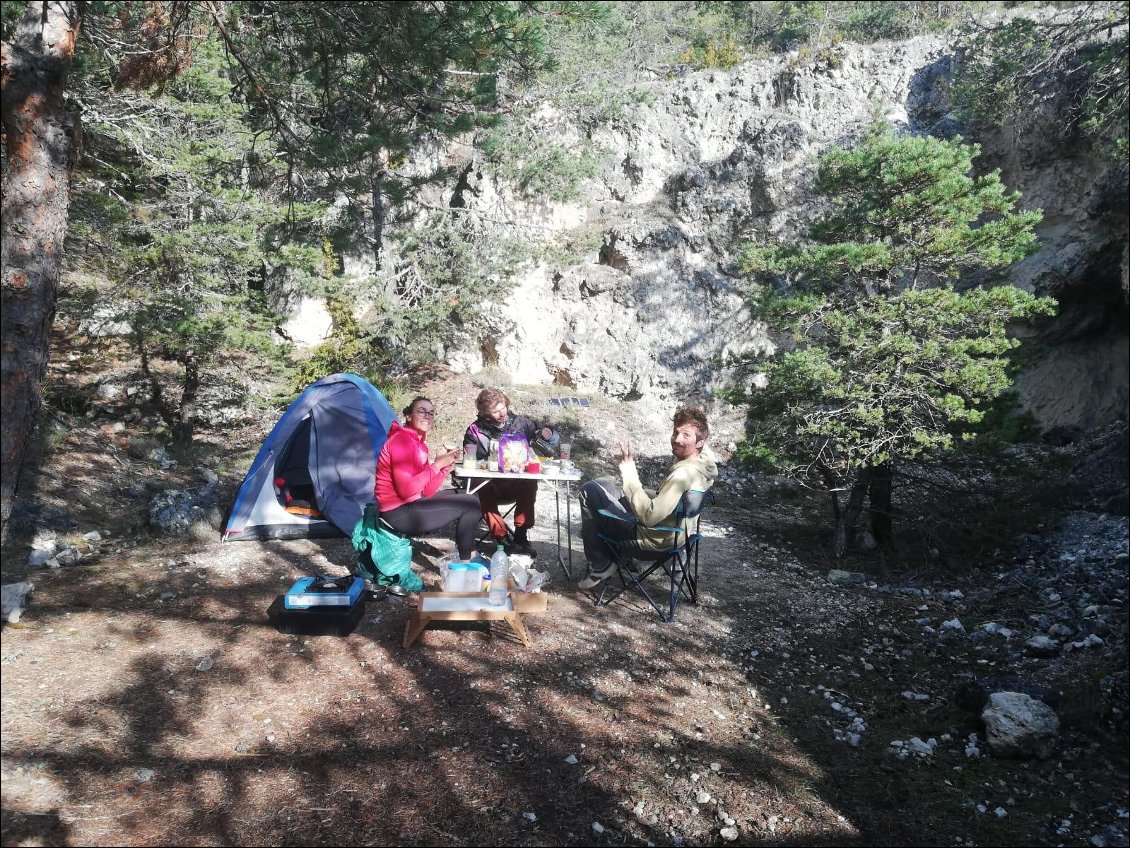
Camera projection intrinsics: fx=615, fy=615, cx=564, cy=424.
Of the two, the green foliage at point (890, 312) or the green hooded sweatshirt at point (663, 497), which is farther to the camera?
the green foliage at point (890, 312)

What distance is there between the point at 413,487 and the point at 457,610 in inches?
36.9

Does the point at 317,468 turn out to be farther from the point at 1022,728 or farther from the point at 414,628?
the point at 1022,728

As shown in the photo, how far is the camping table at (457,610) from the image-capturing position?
140 inches

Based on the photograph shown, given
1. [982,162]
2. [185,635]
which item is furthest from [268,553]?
[982,162]

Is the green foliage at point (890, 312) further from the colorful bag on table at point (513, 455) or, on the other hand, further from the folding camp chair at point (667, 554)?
the colorful bag on table at point (513, 455)

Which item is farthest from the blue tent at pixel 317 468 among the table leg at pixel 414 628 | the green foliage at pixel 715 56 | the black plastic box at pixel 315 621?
the green foliage at pixel 715 56

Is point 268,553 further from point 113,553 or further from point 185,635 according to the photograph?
point 185,635

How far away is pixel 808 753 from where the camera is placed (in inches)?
120

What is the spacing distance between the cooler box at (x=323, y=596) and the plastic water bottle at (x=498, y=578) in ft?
2.77

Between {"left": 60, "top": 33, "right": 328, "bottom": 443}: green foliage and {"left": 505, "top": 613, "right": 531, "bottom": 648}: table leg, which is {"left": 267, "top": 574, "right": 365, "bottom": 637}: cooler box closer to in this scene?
{"left": 505, "top": 613, "right": 531, "bottom": 648}: table leg

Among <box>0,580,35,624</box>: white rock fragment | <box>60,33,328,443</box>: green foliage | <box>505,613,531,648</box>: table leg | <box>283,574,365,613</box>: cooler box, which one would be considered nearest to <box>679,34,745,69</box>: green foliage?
<box>60,33,328,443</box>: green foliage

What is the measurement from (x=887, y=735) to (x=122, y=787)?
136 inches

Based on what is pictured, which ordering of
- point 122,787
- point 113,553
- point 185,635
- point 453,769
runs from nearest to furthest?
point 122,787, point 453,769, point 185,635, point 113,553

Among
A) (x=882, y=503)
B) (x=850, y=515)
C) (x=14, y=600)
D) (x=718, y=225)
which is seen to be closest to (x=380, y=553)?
(x=14, y=600)
